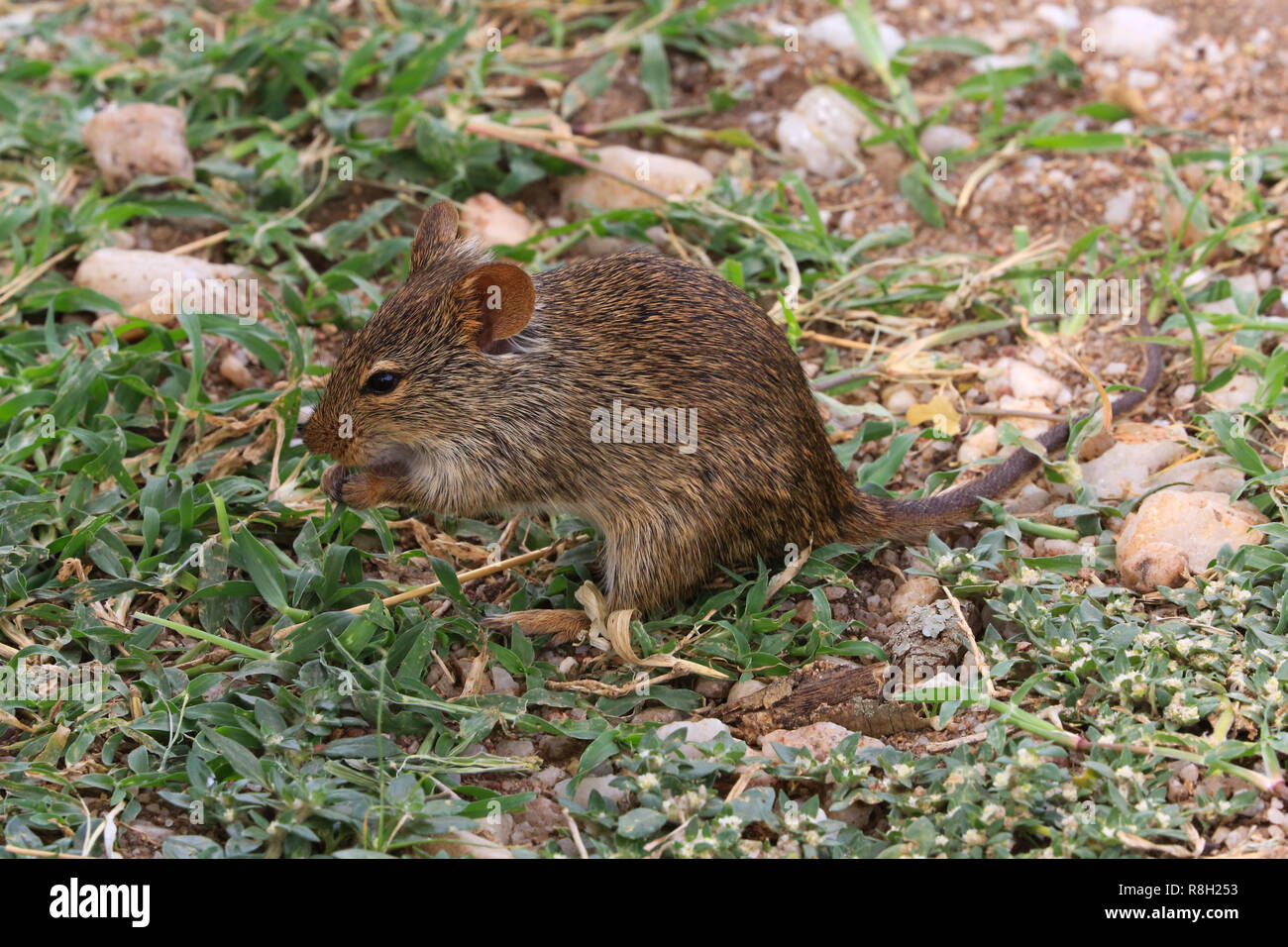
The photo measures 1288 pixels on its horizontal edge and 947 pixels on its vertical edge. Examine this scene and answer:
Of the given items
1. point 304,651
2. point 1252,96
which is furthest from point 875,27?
point 304,651

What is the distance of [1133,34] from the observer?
6.75 meters

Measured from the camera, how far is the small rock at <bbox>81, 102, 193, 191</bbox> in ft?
19.6

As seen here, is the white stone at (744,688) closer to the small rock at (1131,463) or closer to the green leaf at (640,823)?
the green leaf at (640,823)

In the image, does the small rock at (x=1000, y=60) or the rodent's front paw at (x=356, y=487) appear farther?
the small rock at (x=1000, y=60)

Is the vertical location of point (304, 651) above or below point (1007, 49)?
below

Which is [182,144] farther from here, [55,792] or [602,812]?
[602,812]

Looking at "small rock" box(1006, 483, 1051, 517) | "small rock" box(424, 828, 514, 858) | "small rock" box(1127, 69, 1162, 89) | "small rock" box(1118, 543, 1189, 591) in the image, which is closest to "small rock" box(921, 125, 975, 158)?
"small rock" box(1127, 69, 1162, 89)

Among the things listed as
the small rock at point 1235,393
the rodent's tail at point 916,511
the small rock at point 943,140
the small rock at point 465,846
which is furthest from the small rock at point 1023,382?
the small rock at point 465,846

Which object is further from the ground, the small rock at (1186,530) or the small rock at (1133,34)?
the small rock at (1133,34)

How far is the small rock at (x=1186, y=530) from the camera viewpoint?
4.16 metres

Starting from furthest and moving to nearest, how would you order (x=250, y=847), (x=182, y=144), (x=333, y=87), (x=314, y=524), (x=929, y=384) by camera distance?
(x=333, y=87) < (x=182, y=144) < (x=929, y=384) < (x=314, y=524) < (x=250, y=847)

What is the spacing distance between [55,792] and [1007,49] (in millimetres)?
5829

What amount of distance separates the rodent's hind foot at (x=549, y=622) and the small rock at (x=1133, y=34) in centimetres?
450

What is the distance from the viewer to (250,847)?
3332 mm
